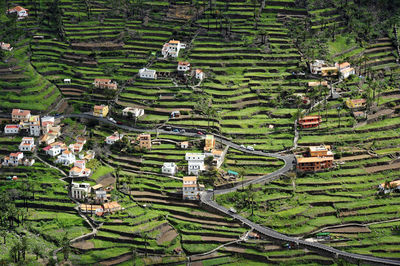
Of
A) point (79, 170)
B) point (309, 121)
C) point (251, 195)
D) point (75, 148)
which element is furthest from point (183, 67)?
point (251, 195)

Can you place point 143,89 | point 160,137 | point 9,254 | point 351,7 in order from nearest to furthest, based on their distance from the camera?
point 9,254 → point 160,137 → point 143,89 → point 351,7

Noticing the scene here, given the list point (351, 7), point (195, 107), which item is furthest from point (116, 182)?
point (351, 7)

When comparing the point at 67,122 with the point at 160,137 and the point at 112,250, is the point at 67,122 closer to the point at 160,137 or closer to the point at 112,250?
the point at 160,137

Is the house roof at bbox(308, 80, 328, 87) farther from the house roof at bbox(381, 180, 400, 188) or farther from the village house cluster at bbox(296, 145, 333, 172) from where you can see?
the house roof at bbox(381, 180, 400, 188)

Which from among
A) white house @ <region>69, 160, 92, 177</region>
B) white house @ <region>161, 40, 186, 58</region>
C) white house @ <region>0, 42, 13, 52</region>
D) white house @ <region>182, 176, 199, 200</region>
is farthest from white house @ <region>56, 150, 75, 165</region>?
white house @ <region>0, 42, 13, 52</region>

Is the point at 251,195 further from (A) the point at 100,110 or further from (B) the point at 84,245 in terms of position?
(A) the point at 100,110

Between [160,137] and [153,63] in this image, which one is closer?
[160,137]

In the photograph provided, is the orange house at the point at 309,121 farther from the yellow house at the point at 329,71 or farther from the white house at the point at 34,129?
the white house at the point at 34,129
